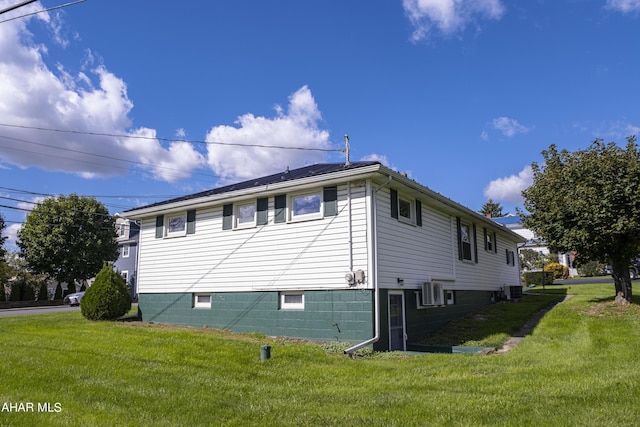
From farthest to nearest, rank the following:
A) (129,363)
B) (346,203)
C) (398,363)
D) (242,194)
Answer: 1. (242,194)
2. (346,203)
3. (398,363)
4. (129,363)

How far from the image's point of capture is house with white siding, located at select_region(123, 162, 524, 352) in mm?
10750

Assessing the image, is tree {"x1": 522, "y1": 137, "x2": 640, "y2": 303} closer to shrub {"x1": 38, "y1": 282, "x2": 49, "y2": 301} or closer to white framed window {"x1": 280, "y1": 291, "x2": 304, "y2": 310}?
white framed window {"x1": 280, "y1": 291, "x2": 304, "y2": 310}

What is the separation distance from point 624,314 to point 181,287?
1342 centimetres

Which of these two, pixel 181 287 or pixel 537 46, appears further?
pixel 181 287

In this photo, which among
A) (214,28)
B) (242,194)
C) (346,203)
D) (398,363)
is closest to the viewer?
(398,363)

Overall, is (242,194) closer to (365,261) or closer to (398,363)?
(365,261)

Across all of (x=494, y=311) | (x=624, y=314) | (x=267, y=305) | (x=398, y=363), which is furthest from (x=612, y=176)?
(x=267, y=305)

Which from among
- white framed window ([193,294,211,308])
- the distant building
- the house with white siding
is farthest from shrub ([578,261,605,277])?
the distant building

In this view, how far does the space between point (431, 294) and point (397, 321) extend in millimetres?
1565

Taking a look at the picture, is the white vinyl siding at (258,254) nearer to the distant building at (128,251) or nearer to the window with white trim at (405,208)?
the window with white trim at (405,208)

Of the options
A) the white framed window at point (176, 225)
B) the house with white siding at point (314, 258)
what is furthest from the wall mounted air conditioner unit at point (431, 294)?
the white framed window at point (176, 225)

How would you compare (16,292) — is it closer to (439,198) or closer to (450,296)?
(450,296)

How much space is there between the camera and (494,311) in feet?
55.5

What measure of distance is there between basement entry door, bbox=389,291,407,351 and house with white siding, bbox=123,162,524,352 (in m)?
0.03
